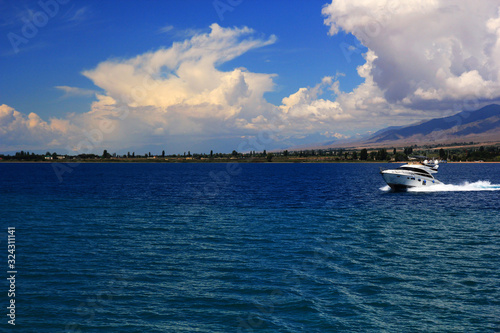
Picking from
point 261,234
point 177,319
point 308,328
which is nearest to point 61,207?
point 261,234

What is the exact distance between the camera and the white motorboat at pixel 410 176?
104938 mm

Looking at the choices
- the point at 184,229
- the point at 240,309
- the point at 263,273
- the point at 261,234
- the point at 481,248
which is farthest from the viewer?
the point at 184,229

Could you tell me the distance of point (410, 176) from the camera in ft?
348

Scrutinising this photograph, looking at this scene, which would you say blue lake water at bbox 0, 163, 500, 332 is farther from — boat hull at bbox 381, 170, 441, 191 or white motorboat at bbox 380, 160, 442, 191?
white motorboat at bbox 380, 160, 442, 191

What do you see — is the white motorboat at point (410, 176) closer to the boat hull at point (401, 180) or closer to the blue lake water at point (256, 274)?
the boat hull at point (401, 180)

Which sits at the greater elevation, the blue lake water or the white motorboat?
the white motorboat

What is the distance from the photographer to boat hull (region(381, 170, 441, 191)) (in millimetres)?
104750

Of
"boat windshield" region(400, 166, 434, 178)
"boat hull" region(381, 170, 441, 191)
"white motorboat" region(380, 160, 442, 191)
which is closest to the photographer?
"boat hull" region(381, 170, 441, 191)

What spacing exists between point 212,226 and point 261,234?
8322mm

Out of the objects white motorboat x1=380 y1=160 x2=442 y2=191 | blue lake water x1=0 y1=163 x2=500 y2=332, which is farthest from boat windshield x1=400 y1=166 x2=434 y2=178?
blue lake water x1=0 y1=163 x2=500 y2=332

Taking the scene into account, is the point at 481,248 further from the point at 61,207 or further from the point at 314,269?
the point at 61,207

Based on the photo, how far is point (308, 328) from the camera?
20359 mm

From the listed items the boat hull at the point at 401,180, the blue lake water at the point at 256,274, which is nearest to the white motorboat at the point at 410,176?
the boat hull at the point at 401,180

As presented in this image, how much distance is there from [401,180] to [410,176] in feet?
10.1
